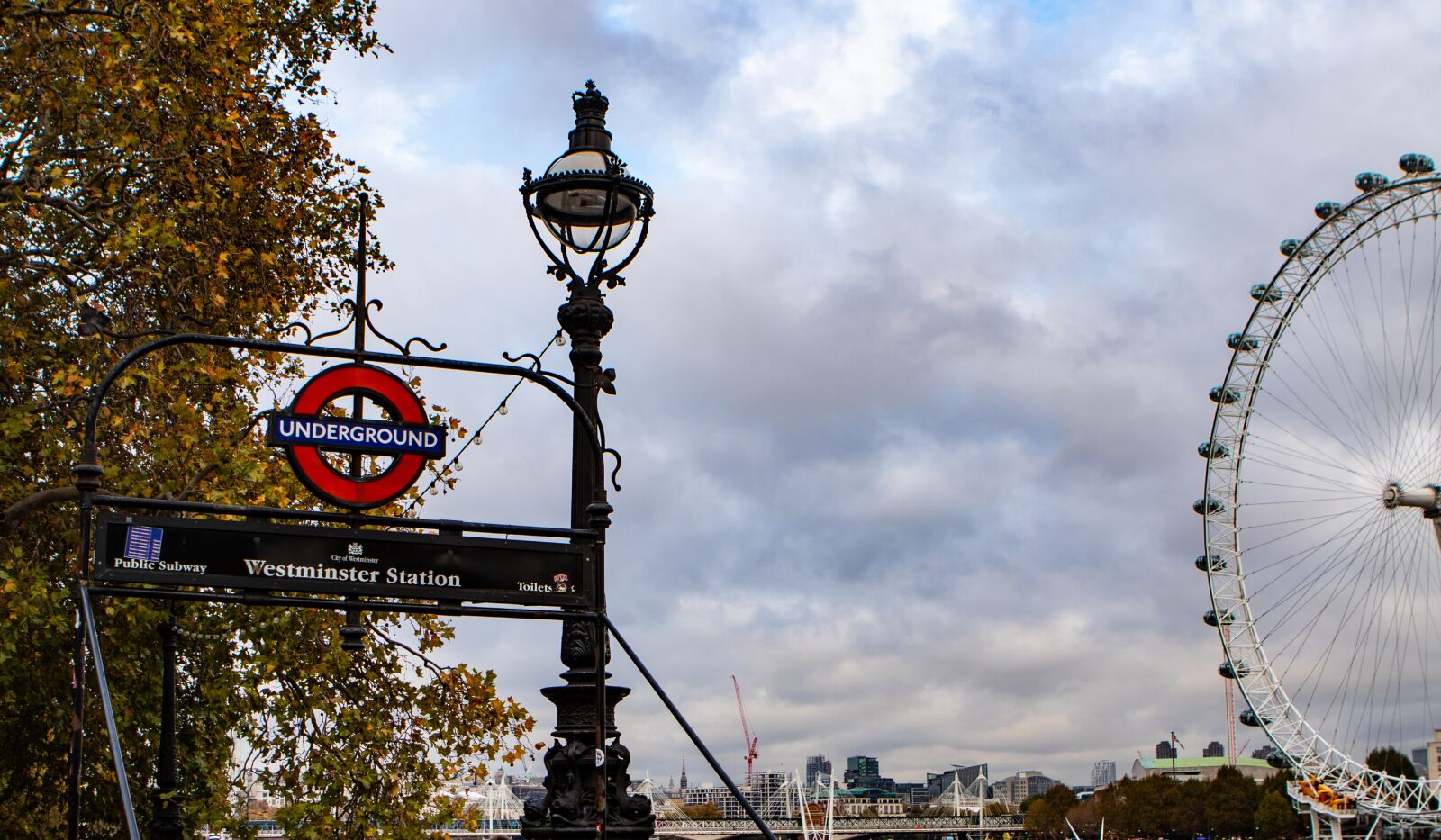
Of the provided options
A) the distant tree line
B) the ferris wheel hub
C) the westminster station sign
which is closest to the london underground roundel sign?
the westminster station sign

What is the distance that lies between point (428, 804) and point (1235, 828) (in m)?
148

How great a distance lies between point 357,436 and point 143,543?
117 cm

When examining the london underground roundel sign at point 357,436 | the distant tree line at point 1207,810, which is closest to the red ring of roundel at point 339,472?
the london underground roundel sign at point 357,436

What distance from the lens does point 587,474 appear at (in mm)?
8922

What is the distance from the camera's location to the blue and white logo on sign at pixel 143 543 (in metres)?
7.46

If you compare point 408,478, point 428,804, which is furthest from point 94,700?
point 408,478

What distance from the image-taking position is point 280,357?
19016mm

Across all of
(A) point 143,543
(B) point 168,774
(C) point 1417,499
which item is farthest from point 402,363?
(C) point 1417,499

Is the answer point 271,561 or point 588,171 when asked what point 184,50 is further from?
point 271,561

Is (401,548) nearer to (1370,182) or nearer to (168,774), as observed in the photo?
(168,774)

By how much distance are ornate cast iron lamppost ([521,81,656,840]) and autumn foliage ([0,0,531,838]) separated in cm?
835

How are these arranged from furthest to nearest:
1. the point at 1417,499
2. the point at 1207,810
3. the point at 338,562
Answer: the point at 1207,810 → the point at 1417,499 → the point at 338,562

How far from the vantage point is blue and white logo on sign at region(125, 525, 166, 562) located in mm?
7465

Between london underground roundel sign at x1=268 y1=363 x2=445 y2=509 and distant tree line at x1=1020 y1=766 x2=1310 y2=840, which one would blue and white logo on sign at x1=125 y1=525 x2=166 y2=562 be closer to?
london underground roundel sign at x1=268 y1=363 x2=445 y2=509
